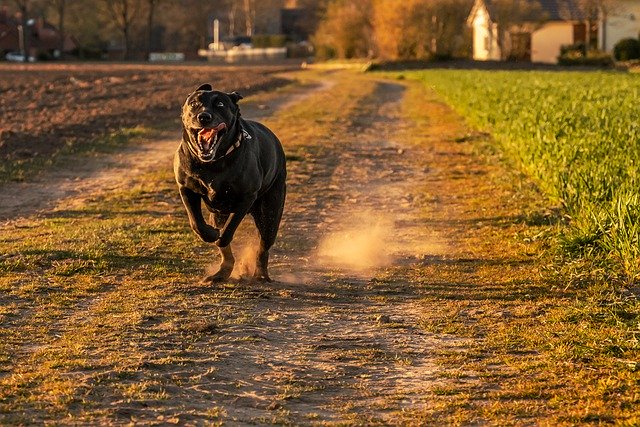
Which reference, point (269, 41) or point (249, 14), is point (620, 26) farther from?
point (249, 14)

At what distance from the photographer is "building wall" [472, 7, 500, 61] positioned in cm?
8538

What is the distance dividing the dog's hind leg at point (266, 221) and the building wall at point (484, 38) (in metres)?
76.5

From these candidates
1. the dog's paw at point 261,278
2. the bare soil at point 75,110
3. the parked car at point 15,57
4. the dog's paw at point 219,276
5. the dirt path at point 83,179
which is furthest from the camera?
the parked car at point 15,57

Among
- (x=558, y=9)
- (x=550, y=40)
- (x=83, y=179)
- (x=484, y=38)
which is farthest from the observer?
(x=484, y=38)

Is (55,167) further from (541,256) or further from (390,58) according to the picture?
(390,58)

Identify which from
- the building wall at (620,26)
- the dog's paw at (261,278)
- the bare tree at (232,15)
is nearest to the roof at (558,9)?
the building wall at (620,26)

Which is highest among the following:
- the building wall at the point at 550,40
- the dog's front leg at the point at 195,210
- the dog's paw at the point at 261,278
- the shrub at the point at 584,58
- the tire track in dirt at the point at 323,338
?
the building wall at the point at 550,40

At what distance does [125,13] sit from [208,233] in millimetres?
115098

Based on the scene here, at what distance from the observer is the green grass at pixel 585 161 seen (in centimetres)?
941

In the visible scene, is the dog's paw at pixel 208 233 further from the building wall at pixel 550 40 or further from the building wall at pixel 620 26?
the building wall at pixel 550 40

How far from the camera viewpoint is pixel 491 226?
41.4 feet

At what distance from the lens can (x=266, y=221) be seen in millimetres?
9477

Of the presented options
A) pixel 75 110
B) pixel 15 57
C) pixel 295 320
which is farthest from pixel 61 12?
pixel 295 320

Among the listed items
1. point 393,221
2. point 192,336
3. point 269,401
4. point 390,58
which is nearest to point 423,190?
point 393,221
